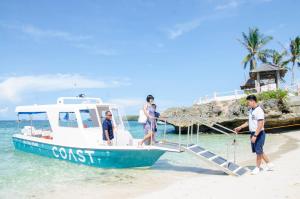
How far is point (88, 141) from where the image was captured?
12.5 m

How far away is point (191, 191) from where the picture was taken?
7.86 meters

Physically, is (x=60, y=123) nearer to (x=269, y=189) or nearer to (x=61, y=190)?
(x=61, y=190)

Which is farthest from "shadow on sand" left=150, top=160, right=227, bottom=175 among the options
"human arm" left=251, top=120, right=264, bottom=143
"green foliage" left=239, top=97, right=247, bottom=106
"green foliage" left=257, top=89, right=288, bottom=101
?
"green foliage" left=257, top=89, right=288, bottom=101

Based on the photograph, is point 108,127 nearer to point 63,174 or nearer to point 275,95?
point 63,174

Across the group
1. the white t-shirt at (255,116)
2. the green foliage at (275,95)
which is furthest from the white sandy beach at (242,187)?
the green foliage at (275,95)

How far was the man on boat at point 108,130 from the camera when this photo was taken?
472 inches

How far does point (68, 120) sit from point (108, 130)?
8.25 feet

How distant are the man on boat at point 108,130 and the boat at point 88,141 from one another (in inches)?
8.9

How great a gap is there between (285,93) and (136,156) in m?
21.0

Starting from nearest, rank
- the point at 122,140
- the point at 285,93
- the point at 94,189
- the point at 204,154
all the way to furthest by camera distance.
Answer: the point at 94,189, the point at 204,154, the point at 122,140, the point at 285,93

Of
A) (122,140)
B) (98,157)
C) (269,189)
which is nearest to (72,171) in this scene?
(98,157)

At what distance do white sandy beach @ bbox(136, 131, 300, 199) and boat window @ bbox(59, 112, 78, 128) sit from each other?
18.8 feet

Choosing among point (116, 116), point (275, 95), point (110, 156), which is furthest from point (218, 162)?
point (275, 95)

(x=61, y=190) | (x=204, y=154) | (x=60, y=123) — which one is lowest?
(x=61, y=190)
